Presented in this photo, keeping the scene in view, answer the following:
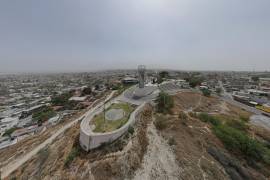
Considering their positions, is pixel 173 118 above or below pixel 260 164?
above

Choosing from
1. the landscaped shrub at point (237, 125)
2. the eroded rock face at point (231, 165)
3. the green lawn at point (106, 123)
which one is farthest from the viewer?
the landscaped shrub at point (237, 125)

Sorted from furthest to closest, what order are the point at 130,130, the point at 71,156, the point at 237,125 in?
the point at 237,125 < the point at 130,130 < the point at 71,156

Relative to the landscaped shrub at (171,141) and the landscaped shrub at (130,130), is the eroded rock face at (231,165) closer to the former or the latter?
the landscaped shrub at (171,141)

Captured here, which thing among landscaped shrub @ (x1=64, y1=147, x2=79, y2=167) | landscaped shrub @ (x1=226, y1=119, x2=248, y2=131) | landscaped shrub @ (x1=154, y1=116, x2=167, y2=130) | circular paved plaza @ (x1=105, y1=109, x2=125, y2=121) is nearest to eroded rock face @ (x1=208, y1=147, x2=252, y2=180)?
landscaped shrub @ (x1=154, y1=116, x2=167, y2=130)

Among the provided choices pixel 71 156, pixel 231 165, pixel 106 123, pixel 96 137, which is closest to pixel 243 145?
pixel 231 165

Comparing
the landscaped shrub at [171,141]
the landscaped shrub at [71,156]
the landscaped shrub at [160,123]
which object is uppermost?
the landscaped shrub at [160,123]

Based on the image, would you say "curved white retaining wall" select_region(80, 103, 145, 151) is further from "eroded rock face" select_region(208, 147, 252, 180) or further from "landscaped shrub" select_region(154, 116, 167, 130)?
"eroded rock face" select_region(208, 147, 252, 180)

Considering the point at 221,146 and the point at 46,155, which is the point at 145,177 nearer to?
the point at 221,146

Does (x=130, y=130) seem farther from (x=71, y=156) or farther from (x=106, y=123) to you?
(x=71, y=156)

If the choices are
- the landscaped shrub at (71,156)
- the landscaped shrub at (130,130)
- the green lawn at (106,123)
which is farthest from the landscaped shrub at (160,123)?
the landscaped shrub at (71,156)

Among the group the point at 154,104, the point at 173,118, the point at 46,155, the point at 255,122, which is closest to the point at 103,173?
the point at 46,155

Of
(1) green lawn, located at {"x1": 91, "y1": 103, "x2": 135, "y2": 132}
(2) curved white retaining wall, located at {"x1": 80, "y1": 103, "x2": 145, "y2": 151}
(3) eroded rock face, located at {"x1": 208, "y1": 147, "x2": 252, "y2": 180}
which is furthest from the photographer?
(1) green lawn, located at {"x1": 91, "y1": 103, "x2": 135, "y2": 132}
